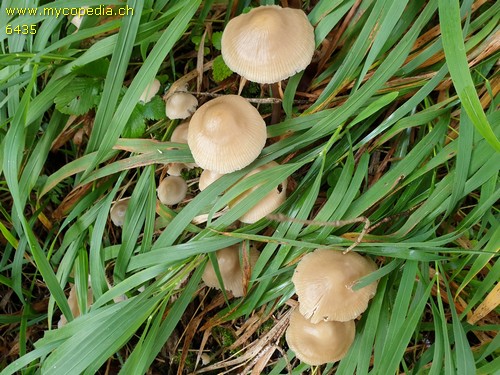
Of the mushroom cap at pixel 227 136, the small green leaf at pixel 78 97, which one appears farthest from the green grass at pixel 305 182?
the mushroom cap at pixel 227 136

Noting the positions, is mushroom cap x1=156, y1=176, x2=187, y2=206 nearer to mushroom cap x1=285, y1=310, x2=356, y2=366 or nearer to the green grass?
the green grass

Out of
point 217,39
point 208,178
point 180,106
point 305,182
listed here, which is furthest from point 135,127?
point 305,182

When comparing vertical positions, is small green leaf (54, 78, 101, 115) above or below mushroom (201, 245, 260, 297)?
above

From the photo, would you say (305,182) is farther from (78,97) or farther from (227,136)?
(78,97)

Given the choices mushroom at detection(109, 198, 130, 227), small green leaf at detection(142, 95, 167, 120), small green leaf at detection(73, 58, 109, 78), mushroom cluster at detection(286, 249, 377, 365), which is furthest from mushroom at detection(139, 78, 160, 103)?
mushroom cluster at detection(286, 249, 377, 365)

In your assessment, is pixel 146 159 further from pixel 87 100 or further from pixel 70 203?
pixel 70 203

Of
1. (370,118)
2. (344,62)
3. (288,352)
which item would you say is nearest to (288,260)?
(288,352)
